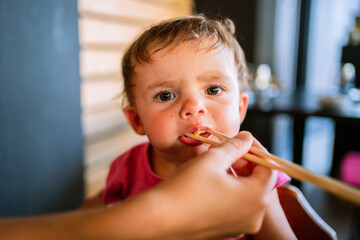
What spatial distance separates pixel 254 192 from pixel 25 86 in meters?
1.28

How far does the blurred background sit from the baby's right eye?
2.56 ft

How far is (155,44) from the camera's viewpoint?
0.95m

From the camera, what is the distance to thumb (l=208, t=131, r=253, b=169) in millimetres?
541

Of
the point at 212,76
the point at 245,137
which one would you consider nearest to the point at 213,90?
the point at 212,76

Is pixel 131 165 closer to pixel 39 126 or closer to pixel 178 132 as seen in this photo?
pixel 178 132

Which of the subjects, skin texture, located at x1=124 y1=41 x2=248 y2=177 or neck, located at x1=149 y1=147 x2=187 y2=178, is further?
neck, located at x1=149 y1=147 x2=187 y2=178

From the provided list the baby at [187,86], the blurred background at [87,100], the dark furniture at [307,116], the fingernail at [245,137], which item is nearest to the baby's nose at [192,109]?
the baby at [187,86]

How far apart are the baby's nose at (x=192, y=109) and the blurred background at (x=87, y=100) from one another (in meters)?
0.90

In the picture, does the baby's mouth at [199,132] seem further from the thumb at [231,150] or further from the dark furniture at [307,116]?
the dark furniture at [307,116]

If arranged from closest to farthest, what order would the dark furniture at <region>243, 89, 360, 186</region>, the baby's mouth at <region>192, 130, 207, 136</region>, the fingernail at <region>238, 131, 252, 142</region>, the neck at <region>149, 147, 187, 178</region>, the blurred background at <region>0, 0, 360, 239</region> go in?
the fingernail at <region>238, 131, 252, 142</region>, the baby's mouth at <region>192, 130, 207, 136</region>, the neck at <region>149, 147, 187, 178</region>, the blurred background at <region>0, 0, 360, 239</region>, the dark furniture at <region>243, 89, 360, 186</region>

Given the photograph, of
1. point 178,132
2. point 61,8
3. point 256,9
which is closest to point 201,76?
point 178,132

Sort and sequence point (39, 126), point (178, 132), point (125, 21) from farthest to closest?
1. point (125, 21)
2. point (39, 126)
3. point (178, 132)

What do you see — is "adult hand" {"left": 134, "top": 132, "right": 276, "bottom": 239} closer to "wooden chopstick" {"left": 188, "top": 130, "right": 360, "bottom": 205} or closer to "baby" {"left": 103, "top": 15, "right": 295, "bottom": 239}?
"wooden chopstick" {"left": 188, "top": 130, "right": 360, "bottom": 205}

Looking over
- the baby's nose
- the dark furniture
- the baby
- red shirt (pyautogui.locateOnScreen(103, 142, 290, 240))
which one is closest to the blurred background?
the dark furniture
